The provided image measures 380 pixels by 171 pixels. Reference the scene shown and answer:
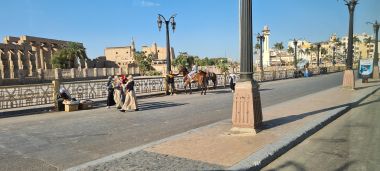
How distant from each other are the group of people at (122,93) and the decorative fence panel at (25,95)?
3.16 m

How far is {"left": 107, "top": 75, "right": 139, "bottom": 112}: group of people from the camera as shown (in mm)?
→ 14359

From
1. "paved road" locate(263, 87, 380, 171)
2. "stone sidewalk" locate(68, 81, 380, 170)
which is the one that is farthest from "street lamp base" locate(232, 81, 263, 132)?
"paved road" locate(263, 87, 380, 171)

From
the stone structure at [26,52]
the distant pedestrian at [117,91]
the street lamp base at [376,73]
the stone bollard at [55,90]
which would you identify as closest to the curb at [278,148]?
the distant pedestrian at [117,91]

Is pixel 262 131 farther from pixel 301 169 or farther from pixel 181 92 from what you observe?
pixel 181 92

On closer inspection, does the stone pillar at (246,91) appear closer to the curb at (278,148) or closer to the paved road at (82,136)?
the curb at (278,148)

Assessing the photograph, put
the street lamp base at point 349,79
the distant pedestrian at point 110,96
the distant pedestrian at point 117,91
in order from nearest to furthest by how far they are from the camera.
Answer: the distant pedestrian at point 117,91 < the distant pedestrian at point 110,96 < the street lamp base at point 349,79

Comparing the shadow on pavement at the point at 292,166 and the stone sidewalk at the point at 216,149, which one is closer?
the stone sidewalk at the point at 216,149

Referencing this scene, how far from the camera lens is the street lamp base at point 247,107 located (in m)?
7.96

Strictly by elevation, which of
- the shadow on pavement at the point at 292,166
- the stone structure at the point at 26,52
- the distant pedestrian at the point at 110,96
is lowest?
the shadow on pavement at the point at 292,166

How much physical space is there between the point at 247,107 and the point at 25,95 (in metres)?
12.3

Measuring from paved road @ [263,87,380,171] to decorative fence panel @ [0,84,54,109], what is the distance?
13221 millimetres

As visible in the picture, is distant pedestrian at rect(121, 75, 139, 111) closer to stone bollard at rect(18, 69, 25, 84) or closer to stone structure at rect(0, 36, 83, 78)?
stone bollard at rect(18, 69, 25, 84)

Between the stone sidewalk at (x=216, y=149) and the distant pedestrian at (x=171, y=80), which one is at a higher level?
the distant pedestrian at (x=171, y=80)

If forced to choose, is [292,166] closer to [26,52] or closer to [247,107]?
[247,107]
